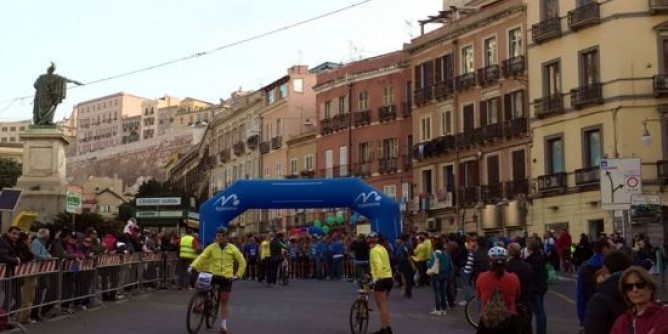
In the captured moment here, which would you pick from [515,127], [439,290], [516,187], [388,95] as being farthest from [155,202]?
[388,95]

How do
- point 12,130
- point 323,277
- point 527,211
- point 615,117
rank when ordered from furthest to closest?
1. point 12,130
2. point 527,211
3. point 615,117
4. point 323,277

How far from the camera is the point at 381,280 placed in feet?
49.0

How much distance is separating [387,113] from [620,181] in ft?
133

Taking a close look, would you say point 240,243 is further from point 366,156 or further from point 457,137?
point 366,156

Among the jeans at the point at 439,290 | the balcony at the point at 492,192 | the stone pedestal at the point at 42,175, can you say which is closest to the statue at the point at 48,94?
the stone pedestal at the point at 42,175

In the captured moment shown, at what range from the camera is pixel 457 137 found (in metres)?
51.4

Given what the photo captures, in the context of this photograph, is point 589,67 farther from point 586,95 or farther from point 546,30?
point 546,30

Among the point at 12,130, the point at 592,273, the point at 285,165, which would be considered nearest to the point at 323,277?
the point at 592,273

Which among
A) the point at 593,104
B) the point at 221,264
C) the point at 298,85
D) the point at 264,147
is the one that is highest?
the point at 298,85

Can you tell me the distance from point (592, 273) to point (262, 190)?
75.7ft

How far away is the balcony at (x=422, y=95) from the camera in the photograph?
178 ft

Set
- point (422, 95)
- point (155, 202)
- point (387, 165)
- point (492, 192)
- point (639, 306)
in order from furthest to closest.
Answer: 1. point (387, 165)
2. point (422, 95)
3. point (492, 192)
4. point (155, 202)
5. point (639, 306)

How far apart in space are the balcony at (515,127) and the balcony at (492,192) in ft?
8.75

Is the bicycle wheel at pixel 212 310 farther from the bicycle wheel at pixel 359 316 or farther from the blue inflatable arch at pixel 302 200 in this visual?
the blue inflatable arch at pixel 302 200
